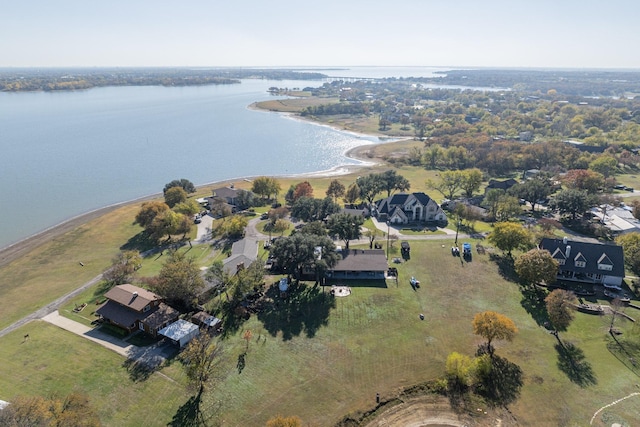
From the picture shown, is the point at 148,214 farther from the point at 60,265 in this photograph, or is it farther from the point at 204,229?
the point at 60,265

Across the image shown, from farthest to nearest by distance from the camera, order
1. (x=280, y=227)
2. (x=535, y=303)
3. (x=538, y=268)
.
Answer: (x=280, y=227) < (x=538, y=268) < (x=535, y=303)

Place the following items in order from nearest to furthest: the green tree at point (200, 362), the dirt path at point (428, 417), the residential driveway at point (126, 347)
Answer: the dirt path at point (428, 417) < the green tree at point (200, 362) < the residential driveway at point (126, 347)

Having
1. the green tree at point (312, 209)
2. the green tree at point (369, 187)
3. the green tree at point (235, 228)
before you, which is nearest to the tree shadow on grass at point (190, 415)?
the green tree at point (235, 228)

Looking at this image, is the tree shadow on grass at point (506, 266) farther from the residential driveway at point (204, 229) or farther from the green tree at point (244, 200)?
the green tree at point (244, 200)

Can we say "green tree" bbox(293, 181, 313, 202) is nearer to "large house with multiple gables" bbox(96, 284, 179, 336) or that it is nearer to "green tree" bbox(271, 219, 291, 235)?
"green tree" bbox(271, 219, 291, 235)

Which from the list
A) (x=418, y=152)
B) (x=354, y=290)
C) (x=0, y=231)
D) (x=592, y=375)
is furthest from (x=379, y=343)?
(x=418, y=152)

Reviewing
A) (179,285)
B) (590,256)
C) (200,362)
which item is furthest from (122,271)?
(590,256)

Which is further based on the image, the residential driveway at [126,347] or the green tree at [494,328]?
the residential driveway at [126,347]
